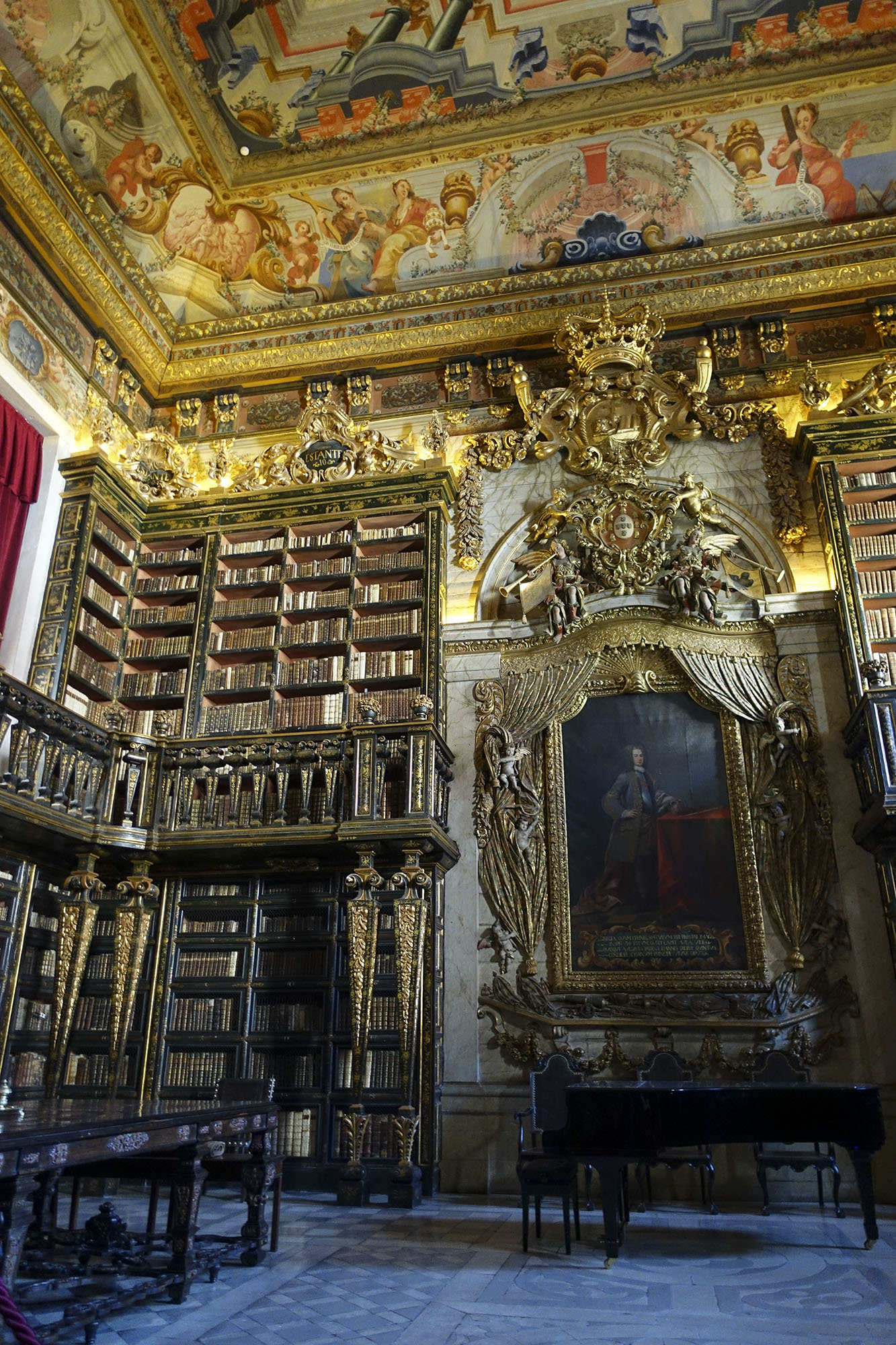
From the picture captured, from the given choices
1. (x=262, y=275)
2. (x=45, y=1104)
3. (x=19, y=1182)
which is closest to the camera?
(x=19, y=1182)

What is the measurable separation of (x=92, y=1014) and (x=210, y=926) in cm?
110

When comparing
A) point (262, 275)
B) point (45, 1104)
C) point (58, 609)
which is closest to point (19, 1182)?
point (45, 1104)

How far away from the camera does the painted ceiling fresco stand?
857 cm

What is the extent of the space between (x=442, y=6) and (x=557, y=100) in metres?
1.37

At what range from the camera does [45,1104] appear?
15.2 feet

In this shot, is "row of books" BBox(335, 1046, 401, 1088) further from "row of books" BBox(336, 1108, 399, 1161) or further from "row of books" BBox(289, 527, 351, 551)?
"row of books" BBox(289, 527, 351, 551)

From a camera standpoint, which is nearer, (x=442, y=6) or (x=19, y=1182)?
(x=19, y=1182)

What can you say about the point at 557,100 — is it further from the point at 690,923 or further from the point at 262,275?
the point at 690,923

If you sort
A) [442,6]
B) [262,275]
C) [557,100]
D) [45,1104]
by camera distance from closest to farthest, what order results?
[45,1104] → [442,6] → [557,100] → [262,275]

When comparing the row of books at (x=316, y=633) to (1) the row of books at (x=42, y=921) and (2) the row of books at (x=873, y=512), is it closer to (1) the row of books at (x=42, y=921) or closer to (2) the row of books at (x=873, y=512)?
(1) the row of books at (x=42, y=921)

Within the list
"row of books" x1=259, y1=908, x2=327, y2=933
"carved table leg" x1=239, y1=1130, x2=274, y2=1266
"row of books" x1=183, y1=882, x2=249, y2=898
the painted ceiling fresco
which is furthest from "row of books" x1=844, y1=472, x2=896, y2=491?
"carved table leg" x1=239, y1=1130, x2=274, y2=1266

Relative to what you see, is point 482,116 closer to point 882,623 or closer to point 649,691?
point 649,691

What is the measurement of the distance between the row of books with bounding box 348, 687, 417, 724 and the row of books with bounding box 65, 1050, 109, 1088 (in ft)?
10.7

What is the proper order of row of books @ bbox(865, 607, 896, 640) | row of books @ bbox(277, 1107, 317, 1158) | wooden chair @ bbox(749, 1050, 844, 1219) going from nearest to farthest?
wooden chair @ bbox(749, 1050, 844, 1219), row of books @ bbox(277, 1107, 317, 1158), row of books @ bbox(865, 607, 896, 640)
